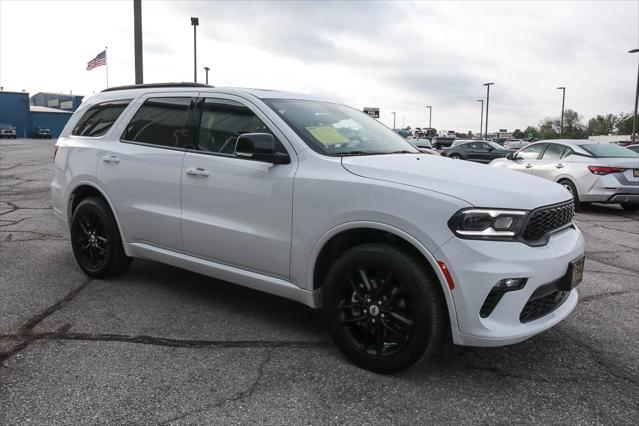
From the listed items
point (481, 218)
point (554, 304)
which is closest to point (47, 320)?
point (481, 218)

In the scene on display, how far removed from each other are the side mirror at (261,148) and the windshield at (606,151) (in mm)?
8772

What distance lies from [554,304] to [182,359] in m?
2.33

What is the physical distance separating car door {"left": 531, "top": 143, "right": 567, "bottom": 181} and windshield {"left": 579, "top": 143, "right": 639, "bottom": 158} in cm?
52

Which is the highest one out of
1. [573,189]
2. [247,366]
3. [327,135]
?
[327,135]

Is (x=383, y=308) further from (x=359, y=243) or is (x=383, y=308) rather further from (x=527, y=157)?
(x=527, y=157)

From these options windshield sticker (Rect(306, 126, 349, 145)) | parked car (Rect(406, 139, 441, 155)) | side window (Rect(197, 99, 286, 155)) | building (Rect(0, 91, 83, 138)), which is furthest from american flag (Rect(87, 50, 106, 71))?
building (Rect(0, 91, 83, 138))

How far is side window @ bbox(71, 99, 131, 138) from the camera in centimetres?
515

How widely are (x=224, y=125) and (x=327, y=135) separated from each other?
856 millimetres

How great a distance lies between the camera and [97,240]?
511cm

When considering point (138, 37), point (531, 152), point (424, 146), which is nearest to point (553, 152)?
point (531, 152)

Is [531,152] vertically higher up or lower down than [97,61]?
lower down

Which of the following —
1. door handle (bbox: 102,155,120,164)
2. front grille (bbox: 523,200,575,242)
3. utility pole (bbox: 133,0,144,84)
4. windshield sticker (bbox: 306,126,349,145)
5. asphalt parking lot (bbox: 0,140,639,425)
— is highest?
utility pole (bbox: 133,0,144,84)

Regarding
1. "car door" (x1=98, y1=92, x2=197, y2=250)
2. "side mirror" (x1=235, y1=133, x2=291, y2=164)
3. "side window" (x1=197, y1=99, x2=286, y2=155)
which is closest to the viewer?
"side mirror" (x1=235, y1=133, x2=291, y2=164)

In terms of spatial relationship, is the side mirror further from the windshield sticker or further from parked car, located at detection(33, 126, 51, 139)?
parked car, located at detection(33, 126, 51, 139)
